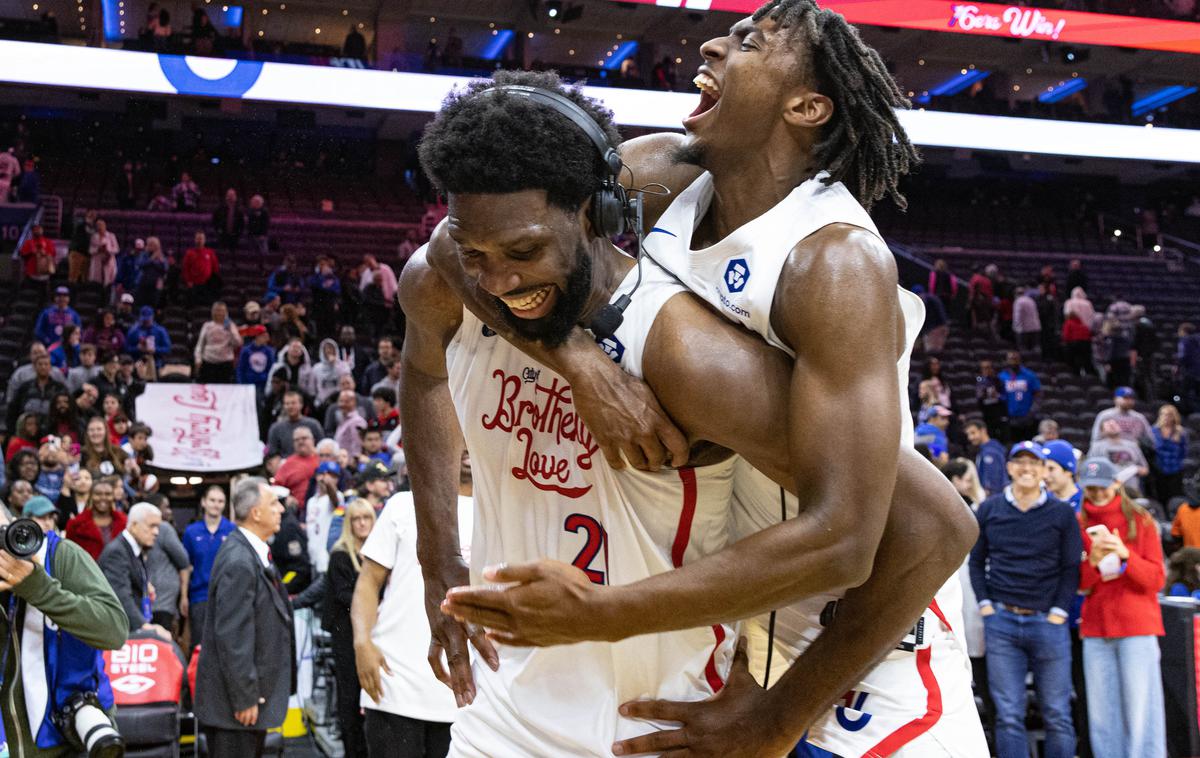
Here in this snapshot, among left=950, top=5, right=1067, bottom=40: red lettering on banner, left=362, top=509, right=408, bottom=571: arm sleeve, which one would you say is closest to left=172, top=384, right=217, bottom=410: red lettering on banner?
left=362, top=509, right=408, bottom=571: arm sleeve

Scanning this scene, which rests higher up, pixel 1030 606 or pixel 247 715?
pixel 1030 606

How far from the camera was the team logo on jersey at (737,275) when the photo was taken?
223 cm

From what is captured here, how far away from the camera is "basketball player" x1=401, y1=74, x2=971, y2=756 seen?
2.09 m

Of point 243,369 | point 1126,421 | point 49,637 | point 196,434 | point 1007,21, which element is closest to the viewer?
point 49,637

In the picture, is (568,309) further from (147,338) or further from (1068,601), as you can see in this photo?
(147,338)

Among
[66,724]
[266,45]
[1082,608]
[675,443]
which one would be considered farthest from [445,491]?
[266,45]

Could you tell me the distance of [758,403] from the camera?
6.75 feet

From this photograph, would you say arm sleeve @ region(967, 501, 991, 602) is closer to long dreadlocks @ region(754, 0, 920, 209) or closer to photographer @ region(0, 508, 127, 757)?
photographer @ region(0, 508, 127, 757)

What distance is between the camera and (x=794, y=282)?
2.13m

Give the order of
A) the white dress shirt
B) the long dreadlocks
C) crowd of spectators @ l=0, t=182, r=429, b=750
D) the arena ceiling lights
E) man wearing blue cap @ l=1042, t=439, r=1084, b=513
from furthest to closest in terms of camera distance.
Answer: the arena ceiling lights < crowd of spectators @ l=0, t=182, r=429, b=750 < man wearing blue cap @ l=1042, t=439, r=1084, b=513 < the white dress shirt < the long dreadlocks

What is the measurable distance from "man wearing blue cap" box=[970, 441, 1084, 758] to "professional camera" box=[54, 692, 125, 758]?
176 inches

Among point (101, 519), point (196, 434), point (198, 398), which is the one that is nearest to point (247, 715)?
point (101, 519)

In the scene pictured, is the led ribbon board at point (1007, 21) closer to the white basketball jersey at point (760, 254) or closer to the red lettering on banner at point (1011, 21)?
the red lettering on banner at point (1011, 21)

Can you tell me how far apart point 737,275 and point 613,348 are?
0.83ft
